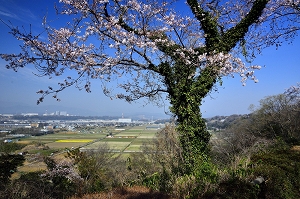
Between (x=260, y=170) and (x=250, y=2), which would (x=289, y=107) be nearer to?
(x=250, y=2)

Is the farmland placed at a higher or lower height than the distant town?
lower

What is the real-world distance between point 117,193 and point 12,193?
2331mm

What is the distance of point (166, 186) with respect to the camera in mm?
5016

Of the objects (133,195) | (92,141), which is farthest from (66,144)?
(133,195)

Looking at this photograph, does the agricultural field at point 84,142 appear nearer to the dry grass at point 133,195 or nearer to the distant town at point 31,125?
the distant town at point 31,125

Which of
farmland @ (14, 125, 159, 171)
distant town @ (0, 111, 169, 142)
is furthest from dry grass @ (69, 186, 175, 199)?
distant town @ (0, 111, 169, 142)

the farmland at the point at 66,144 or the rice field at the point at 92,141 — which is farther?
the rice field at the point at 92,141

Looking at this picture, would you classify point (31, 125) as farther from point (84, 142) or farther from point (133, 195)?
point (133, 195)

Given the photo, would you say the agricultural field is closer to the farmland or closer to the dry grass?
the farmland

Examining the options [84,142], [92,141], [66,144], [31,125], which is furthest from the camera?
[31,125]

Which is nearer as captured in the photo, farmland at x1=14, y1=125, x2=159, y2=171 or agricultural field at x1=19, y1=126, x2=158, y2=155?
farmland at x1=14, y1=125, x2=159, y2=171

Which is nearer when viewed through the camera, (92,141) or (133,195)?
(133,195)

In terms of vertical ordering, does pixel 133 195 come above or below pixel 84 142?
above

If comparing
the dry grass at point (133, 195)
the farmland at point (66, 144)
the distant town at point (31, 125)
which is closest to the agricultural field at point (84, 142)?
the farmland at point (66, 144)
